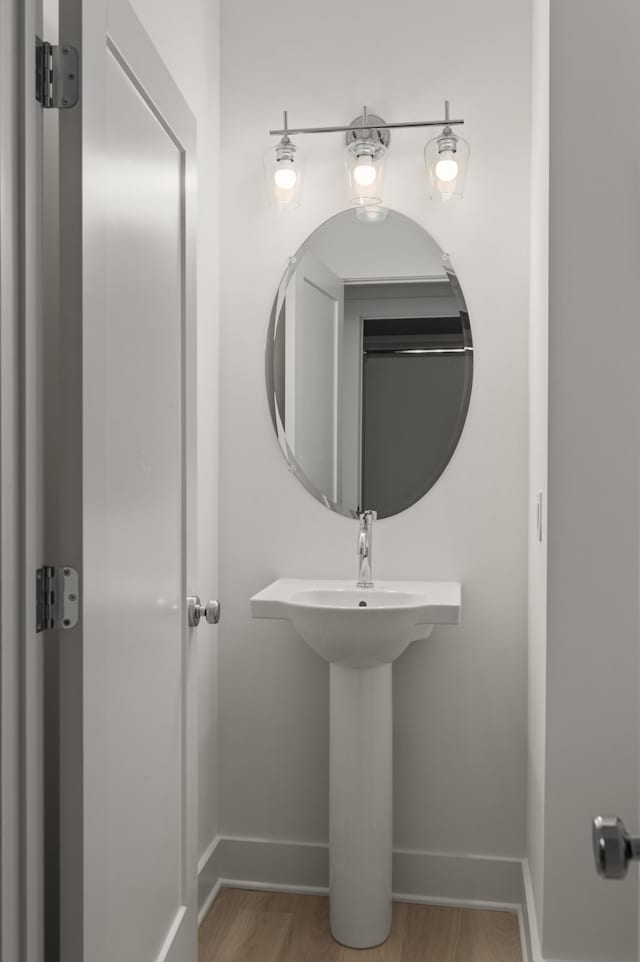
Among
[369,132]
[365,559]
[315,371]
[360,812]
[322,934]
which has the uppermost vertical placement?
[369,132]

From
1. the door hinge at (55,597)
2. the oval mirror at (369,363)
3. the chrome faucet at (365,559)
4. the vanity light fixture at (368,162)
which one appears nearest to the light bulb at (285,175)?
the vanity light fixture at (368,162)

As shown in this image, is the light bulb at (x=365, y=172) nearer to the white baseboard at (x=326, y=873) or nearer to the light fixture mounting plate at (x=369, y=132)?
the light fixture mounting plate at (x=369, y=132)

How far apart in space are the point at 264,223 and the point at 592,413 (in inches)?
49.5

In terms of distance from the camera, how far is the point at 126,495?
55.5 inches

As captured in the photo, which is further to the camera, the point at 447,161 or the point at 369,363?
the point at 369,363

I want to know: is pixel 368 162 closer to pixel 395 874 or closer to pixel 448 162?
pixel 448 162

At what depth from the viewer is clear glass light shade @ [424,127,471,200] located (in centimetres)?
239

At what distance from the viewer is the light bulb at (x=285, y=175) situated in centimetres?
247

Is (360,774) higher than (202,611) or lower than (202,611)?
lower

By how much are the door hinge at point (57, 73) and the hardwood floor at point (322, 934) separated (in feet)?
6.48

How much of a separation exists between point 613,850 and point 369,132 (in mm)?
2165

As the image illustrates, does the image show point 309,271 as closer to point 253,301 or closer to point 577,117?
point 253,301

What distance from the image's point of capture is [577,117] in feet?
5.80

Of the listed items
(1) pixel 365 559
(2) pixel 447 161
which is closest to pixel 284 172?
(2) pixel 447 161
